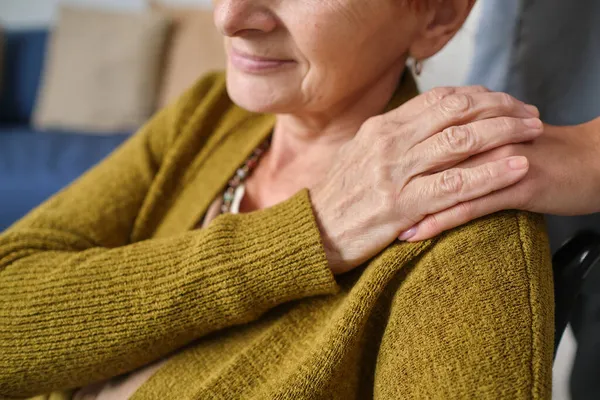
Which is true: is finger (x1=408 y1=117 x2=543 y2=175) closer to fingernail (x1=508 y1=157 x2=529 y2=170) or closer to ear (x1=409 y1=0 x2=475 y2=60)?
fingernail (x1=508 y1=157 x2=529 y2=170)

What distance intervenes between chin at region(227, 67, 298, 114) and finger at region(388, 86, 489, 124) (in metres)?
0.19

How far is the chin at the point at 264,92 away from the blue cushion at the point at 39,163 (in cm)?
157

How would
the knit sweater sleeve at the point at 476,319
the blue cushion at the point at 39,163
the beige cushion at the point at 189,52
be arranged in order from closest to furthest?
the knit sweater sleeve at the point at 476,319, the blue cushion at the point at 39,163, the beige cushion at the point at 189,52

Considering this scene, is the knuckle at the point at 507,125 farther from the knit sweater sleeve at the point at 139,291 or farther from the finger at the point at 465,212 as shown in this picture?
the knit sweater sleeve at the point at 139,291

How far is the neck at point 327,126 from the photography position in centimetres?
85

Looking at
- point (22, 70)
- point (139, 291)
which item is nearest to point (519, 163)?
point (139, 291)

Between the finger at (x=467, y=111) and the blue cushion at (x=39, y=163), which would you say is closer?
the finger at (x=467, y=111)

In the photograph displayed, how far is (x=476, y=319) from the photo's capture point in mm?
545

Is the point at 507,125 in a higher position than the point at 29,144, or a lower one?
higher

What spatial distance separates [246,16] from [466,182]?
0.38 meters

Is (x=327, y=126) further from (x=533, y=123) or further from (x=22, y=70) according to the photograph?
(x=22, y=70)

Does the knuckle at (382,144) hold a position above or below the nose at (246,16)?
below

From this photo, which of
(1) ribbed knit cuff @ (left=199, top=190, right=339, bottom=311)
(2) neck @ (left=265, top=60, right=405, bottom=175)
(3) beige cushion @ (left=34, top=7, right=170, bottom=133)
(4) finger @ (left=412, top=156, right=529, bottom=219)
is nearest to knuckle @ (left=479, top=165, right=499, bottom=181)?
(4) finger @ (left=412, top=156, right=529, bottom=219)

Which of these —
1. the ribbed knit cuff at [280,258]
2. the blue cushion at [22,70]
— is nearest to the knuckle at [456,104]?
the ribbed knit cuff at [280,258]
